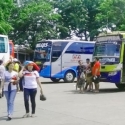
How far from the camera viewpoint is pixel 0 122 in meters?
10.5

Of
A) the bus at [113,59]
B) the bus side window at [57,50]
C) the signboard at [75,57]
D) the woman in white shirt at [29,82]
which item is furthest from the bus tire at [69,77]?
the woman in white shirt at [29,82]

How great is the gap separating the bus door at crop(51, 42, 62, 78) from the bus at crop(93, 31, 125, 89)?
790 centimetres

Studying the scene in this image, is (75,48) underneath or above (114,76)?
above

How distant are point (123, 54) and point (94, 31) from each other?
115 ft

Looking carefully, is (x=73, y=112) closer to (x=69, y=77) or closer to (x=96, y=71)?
(x=96, y=71)

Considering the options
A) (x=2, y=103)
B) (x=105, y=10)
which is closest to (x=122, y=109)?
(x=2, y=103)

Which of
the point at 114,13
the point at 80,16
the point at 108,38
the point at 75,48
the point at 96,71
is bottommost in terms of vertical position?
Answer: the point at 96,71

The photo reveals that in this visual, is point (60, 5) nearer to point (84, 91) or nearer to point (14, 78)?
point (84, 91)

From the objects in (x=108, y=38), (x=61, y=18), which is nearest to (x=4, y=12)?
(x=61, y=18)

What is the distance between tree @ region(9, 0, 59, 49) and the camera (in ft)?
162

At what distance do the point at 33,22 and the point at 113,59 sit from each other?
31833 mm

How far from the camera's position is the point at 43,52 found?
91.0 feet

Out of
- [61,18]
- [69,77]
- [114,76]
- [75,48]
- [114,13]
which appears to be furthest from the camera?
[61,18]

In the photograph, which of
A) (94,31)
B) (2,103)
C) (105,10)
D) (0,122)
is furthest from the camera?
(94,31)
